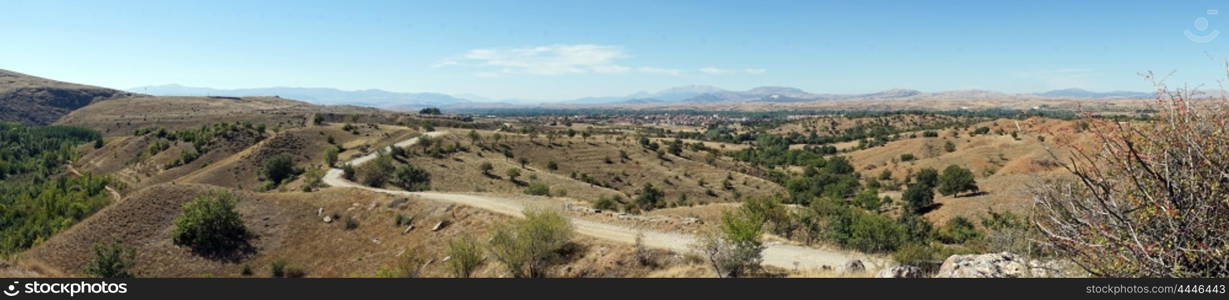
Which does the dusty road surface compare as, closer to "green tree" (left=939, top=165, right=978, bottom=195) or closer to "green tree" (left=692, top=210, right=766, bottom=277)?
"green tree" (left=692, top=210, right=766, bottom=277)

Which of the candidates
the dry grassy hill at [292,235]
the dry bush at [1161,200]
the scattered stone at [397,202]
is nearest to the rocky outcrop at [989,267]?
the dry bush at [1161,200]

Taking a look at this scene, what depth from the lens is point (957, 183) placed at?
57.3m

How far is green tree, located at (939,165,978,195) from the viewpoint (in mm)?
56969

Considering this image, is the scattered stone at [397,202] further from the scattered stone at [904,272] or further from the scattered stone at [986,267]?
the scattered stone at [986,267]

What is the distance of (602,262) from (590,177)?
177 ft

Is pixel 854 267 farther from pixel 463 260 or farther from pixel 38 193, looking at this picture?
pixel 38 193

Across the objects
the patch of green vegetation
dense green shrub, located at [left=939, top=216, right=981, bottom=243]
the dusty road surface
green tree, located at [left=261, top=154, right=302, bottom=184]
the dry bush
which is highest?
the dry bush

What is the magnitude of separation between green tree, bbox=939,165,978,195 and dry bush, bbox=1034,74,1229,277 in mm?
54601

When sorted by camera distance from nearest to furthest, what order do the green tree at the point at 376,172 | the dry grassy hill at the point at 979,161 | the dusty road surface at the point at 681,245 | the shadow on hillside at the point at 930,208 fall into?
the dusty road surface at the point at 681,245 < the dry grassy hill at the point at 979,161 < the shadow on hillside at the point at 930,208 < the green tree at the point at 376,172

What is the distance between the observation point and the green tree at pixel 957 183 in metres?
57.0

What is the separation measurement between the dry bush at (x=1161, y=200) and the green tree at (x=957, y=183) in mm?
A: 54601

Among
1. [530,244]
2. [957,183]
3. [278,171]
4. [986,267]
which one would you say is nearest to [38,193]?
[278,171]

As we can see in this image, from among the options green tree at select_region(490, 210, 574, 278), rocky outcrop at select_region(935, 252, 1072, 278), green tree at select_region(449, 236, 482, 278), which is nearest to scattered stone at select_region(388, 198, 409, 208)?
green tree at select_region(449, 236, 482, 278)

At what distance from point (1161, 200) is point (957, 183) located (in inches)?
2204
